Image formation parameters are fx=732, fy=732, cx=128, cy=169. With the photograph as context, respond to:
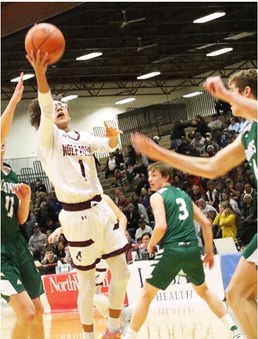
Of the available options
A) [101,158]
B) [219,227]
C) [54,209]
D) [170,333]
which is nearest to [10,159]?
[101,158]

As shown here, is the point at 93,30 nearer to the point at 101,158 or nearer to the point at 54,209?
the point at 54,209

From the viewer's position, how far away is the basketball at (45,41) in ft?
19.1

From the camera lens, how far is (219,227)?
51.0 ft

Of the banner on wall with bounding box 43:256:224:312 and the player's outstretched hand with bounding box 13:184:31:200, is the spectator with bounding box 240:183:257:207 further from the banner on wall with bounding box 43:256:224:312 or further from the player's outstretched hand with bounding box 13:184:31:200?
the player's outstretched hand with bounding box 13:184:31:200

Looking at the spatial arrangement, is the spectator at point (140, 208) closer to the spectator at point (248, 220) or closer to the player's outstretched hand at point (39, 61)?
the spectator at point (248, 220)

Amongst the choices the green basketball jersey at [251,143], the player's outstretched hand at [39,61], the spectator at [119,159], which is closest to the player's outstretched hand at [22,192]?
the player's outstretched hand at [39,61]

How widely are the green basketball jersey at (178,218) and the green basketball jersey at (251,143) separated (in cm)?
235

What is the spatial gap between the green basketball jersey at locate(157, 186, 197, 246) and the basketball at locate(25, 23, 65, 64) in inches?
77.3

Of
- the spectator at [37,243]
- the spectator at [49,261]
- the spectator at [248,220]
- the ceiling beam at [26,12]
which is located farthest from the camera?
the spectator at [37,243]

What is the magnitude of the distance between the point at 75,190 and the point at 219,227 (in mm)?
9505

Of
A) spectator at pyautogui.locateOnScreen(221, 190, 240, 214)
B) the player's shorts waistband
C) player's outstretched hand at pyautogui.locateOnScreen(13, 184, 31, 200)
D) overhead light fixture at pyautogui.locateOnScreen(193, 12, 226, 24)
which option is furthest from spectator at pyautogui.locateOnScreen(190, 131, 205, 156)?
player's outstretched hand at pyautogui.locateOnScreen(13, 184, 31, 200)

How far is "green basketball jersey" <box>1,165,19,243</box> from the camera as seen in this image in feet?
19.6

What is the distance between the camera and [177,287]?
12.4 m

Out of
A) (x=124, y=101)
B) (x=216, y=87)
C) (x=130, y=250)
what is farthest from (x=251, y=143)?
(x=124, y=101)
